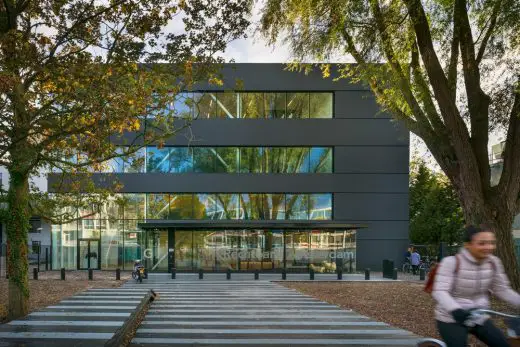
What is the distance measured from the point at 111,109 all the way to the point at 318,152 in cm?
2584

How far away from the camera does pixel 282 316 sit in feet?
41.9

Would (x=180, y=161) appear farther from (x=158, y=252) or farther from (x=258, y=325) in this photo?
(x=258, y=325)

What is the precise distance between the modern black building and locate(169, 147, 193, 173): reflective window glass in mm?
67

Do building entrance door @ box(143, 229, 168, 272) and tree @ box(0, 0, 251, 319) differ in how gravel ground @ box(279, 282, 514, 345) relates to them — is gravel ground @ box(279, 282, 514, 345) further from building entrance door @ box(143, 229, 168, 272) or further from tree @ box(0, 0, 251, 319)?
building entrance door @ box(143, 229, 168, 272)

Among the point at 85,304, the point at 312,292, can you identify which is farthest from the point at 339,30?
the point at 85,304

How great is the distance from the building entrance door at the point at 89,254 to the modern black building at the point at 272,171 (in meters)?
0.25

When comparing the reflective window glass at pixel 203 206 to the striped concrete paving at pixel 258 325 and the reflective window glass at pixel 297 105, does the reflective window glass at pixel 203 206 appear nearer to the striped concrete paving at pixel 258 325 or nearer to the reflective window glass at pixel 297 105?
the reflective window glass at pixel 297 105

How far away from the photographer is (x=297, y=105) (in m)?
34.5

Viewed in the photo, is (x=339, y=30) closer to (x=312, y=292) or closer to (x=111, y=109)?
(x=111, y=109)

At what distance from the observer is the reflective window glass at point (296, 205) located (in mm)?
33875

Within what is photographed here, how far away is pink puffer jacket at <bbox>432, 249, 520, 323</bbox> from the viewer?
197 inches

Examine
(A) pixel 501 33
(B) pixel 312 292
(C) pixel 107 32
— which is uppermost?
(A) pixel 501 33

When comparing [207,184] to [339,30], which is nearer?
[339,30]

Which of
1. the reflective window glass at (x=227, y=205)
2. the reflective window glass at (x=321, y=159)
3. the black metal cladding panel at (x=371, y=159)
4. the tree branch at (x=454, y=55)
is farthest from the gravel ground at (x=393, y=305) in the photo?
the black metal cladding panel at (x=371, y=159)
